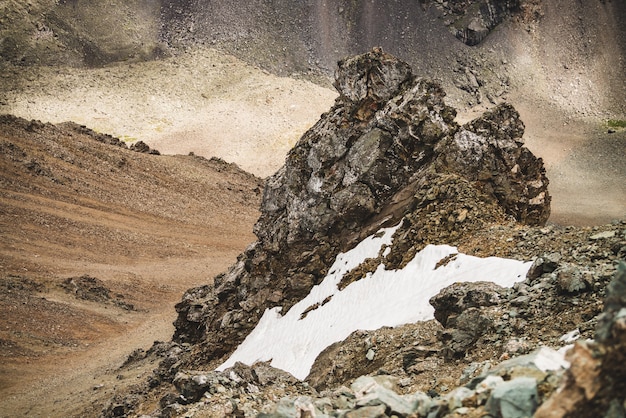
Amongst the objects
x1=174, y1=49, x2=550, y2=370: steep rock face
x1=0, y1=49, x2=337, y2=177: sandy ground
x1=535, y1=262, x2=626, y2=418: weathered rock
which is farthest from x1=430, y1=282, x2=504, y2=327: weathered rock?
x1=0, y1=49, x2=337, y2=177: sandy ground

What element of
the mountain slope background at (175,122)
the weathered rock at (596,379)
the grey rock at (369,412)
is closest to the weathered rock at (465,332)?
the grey rock at (369,412)

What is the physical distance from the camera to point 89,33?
325 ft

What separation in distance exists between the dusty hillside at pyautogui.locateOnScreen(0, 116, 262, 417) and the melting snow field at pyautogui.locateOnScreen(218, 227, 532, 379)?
10.8m

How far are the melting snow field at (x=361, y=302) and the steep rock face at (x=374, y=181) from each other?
0.65 metres

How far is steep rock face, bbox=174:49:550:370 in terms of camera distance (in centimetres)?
2089

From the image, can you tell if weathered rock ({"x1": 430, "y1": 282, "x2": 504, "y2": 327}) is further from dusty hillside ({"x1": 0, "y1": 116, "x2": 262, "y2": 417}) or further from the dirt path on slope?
the dirt path on slope

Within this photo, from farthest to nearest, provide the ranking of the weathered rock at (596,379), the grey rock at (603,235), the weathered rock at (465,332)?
the grey rock at (603,235) < the weathered rock at (465,332) < the weathered rock at (596,379)

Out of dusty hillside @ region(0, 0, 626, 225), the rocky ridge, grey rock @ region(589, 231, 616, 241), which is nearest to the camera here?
the rocky ridge

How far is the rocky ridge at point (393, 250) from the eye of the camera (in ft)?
39.7

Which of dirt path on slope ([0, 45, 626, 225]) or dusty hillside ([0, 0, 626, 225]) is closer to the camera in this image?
dirt path on slope ([0, 45, 626, 225])

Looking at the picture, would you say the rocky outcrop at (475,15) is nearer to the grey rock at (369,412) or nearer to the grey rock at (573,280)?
the grey rock at (573,280)

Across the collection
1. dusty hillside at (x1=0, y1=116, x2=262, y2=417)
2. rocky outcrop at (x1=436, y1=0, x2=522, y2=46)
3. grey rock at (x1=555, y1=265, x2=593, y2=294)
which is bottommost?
grey rock at (x1=555, y1=265, x2=593, y2=294)

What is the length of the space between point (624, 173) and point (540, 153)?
11427mm

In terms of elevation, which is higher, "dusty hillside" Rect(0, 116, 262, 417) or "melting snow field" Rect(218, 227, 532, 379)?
"dusty hillside" Rect(0, 116, 262, 417)
